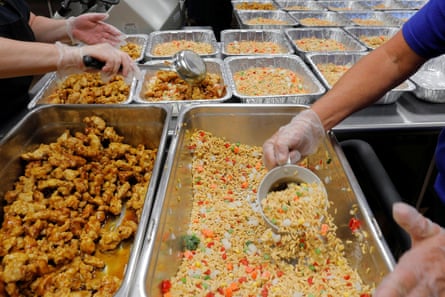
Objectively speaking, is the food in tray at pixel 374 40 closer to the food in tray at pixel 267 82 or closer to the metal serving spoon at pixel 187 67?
the food in tray at pixel 267 82

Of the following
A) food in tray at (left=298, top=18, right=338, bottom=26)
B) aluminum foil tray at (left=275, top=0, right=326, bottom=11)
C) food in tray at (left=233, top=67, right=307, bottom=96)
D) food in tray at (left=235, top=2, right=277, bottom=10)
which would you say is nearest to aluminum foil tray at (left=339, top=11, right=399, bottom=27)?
food in tray at (left=298, top=18, right=338, bottom=26)

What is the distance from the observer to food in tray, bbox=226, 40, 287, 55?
2.86m

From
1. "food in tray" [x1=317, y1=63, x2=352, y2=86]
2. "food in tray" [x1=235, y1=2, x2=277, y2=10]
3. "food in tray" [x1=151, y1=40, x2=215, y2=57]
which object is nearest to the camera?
"food in tray" [x1=317, y1=63, x2=352, y2=86]

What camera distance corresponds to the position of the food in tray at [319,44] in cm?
284

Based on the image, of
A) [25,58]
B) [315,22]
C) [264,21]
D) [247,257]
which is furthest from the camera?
[264,21]

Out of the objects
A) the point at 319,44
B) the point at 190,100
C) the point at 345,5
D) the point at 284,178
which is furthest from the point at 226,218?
the point at 345,5

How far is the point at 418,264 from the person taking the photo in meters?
0.80

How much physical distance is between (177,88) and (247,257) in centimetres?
130

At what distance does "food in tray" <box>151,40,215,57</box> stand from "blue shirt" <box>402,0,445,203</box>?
1733mm

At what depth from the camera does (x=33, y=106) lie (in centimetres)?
191

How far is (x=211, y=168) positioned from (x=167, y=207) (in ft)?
1.56

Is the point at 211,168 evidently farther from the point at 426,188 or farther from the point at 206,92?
the point at 426,188

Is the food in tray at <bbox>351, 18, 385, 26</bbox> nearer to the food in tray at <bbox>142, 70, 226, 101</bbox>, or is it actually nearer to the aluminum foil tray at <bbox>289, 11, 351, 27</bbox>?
the aluminum foil tray at <bbox>289, 11, 351, 27</bbox>

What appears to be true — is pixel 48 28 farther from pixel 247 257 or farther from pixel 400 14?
pixel 400 14
